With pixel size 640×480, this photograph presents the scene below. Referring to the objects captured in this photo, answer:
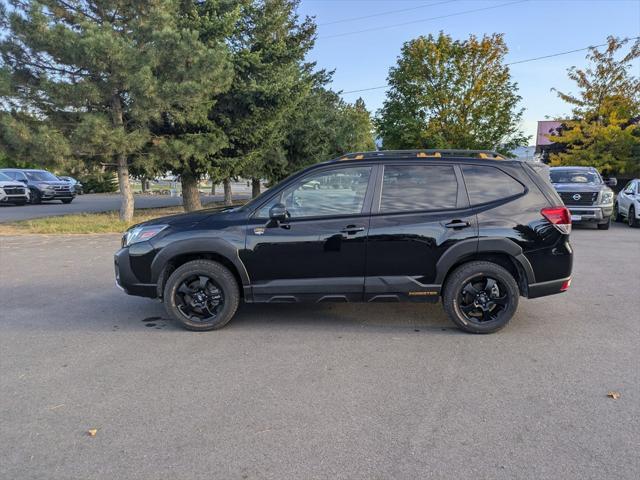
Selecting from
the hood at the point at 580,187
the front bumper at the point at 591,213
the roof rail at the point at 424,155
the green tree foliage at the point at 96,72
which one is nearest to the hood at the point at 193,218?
the roof rail at the point at 424,155

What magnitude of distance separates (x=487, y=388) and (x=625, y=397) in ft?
3.21

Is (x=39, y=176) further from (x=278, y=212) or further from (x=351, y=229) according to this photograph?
(x=351, y=229)

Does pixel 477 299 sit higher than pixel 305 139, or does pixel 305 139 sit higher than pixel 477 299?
pixel 305 139

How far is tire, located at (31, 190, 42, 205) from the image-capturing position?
23.2 metres

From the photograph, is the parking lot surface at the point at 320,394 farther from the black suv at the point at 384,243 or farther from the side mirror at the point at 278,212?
the side mirror at the point at 278,212

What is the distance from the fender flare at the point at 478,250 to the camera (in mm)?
4957

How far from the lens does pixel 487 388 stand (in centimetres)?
378

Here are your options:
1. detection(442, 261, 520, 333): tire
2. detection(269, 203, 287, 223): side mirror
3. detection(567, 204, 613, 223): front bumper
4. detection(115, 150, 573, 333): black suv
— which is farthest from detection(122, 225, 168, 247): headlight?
detection(567, 204, 613, 223): front bumper

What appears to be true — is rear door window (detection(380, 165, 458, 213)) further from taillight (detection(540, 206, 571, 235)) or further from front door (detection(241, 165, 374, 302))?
taillight (detection(540, 206, 571, 235))

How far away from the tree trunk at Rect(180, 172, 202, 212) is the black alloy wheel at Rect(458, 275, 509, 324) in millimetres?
13544

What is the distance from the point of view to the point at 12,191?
2206 cm

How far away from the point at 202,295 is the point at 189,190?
13.3 meters

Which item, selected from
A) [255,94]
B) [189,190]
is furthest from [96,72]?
[189,190]

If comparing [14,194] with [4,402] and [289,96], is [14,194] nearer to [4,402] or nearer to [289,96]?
[289,96]
